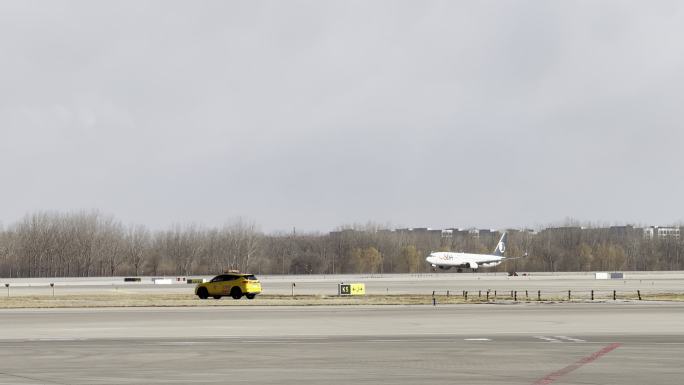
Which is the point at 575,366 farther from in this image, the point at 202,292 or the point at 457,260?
the point at 457,260

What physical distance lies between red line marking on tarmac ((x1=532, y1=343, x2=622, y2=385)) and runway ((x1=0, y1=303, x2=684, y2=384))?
3cm

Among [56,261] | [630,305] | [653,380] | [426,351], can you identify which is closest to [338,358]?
[426,351]

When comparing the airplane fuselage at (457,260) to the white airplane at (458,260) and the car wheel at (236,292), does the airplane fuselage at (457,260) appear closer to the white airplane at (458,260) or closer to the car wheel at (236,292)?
the white airplane at (458,260)

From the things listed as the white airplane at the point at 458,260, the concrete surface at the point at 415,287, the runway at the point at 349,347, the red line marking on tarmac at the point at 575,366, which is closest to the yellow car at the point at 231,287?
the concrete surface at the point at 415,287

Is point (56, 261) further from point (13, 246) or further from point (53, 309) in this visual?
point (53, 309)

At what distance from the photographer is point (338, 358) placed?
2505cm

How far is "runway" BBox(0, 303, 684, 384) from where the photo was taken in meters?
21.2

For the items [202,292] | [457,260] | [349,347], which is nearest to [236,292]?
[202,292]

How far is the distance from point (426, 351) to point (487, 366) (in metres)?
4.01

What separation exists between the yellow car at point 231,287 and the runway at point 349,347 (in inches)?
698

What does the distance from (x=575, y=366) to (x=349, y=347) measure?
781 cm

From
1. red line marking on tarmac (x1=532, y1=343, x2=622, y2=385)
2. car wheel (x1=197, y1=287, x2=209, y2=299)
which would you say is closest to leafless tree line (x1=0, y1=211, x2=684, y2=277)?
car wheel (x1=197, y1=287, x2=209, y2=299)

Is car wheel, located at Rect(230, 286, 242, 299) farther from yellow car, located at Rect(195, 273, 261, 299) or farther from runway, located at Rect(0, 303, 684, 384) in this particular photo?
runway, located at Rect(0, 303, 684, 384)

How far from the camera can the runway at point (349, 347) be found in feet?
69.7
